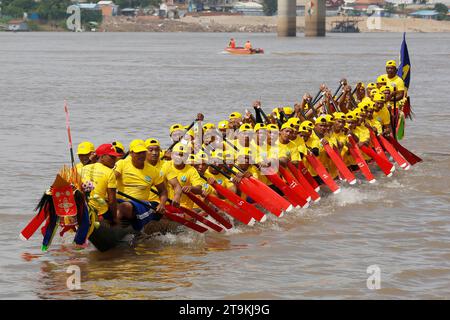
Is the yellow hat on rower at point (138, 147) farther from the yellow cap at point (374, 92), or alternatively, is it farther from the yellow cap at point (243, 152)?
the yellow cap at point (374, 92)

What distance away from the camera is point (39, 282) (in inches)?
591

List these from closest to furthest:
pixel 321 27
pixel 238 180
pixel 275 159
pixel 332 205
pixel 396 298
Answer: pixel 396 298
pixel 238 180
pixel 275 159
pixel 332 205
pixel 321 27

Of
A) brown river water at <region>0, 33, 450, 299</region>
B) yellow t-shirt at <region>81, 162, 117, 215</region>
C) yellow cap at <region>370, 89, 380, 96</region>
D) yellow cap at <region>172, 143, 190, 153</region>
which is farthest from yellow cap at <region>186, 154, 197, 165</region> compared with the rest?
yellow cap at <region>370, 89, 380, 96</region>

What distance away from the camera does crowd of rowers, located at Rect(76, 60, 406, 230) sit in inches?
614

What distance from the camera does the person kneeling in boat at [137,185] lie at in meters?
15.7

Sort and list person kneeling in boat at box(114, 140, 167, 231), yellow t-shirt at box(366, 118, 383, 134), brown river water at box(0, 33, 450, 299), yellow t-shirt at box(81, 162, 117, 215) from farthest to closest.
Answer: yellow t-shirt at box(366, 118, 383, 134) → person kneeling in boat at box(114, 140, 167, 231) → yellow t-shirt at box(81, 162, 117, 215) → brown river water at box(0, 33, 450, 299)

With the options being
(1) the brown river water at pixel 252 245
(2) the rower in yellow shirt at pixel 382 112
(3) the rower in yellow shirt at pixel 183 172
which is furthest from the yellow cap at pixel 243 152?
(2) the rower in yellow shirt at pixel 382 112

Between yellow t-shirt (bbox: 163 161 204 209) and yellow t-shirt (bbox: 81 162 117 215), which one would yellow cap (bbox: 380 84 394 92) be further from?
yellow t-shirt (bbox: 81 162 117 215)

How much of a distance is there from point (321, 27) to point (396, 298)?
158 metres

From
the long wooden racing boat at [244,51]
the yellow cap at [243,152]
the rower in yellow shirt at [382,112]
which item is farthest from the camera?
the long wooden racing boat at [244,51]

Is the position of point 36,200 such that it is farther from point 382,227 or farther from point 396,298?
point 396,298

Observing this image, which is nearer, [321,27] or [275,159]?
[275,159]

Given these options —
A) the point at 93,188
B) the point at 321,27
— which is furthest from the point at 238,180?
the point at 321,27

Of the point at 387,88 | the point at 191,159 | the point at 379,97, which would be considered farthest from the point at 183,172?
the point at 387,88
